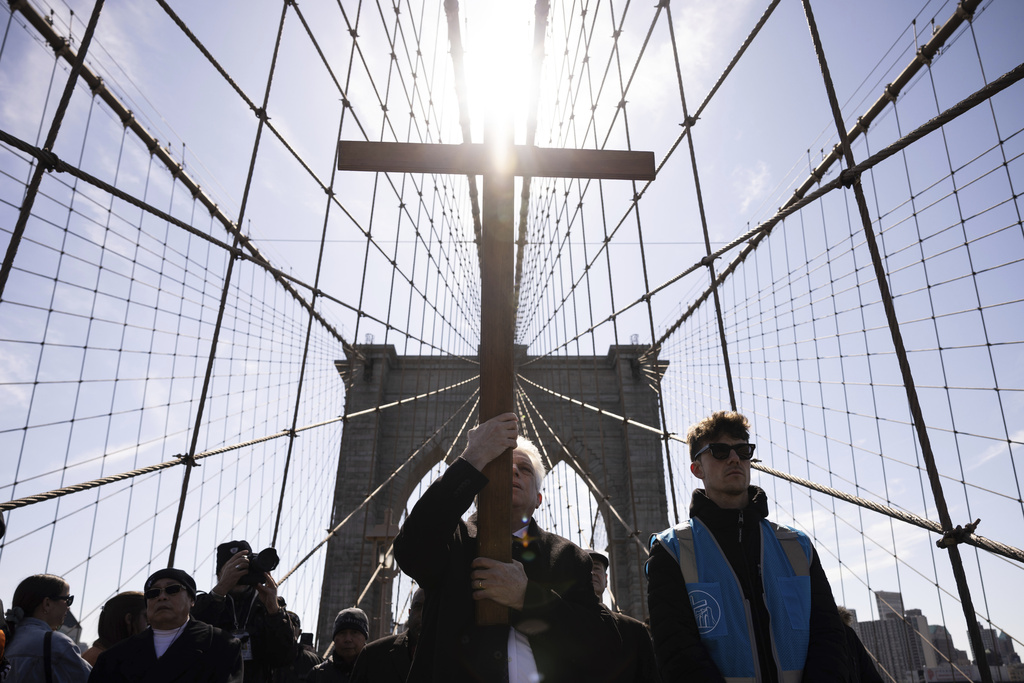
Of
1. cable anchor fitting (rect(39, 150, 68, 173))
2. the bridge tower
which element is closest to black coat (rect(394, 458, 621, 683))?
cable anchor fitting (rect(39, 150, 68, 173))

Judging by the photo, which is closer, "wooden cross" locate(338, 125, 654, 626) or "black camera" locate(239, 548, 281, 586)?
"wooden cross" locate(338, 125, 654, 626)

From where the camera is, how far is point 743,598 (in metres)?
1.26

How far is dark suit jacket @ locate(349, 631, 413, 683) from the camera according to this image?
162cm

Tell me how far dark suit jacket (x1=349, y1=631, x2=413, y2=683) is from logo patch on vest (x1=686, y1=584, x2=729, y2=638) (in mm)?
698

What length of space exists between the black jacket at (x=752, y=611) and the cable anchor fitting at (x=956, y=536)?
0.31m

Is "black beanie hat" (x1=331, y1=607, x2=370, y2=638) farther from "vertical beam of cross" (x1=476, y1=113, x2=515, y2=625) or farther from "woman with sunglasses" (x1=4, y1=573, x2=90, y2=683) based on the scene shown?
"vertical beam of cross" (x1=476, y1=113, x2=515, y2=625)

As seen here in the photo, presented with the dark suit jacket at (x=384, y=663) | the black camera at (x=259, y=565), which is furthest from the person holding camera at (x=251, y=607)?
the dark suit jacket at (x=384, y=663)

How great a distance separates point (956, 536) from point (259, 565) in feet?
6.23

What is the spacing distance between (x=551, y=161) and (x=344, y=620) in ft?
6.42

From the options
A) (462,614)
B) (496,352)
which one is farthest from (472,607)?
(496,352)

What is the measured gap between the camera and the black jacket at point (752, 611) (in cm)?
119

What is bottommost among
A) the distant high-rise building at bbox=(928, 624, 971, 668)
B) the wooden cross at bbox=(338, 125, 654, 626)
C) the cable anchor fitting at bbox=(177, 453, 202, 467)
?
the distant high-rise building at bbox=(928, 624, 971, 668)

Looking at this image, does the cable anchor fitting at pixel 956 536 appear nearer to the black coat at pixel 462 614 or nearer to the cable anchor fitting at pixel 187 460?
the black coat at pixel 462 614

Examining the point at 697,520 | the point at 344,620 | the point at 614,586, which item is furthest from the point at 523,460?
the point at 614,586
